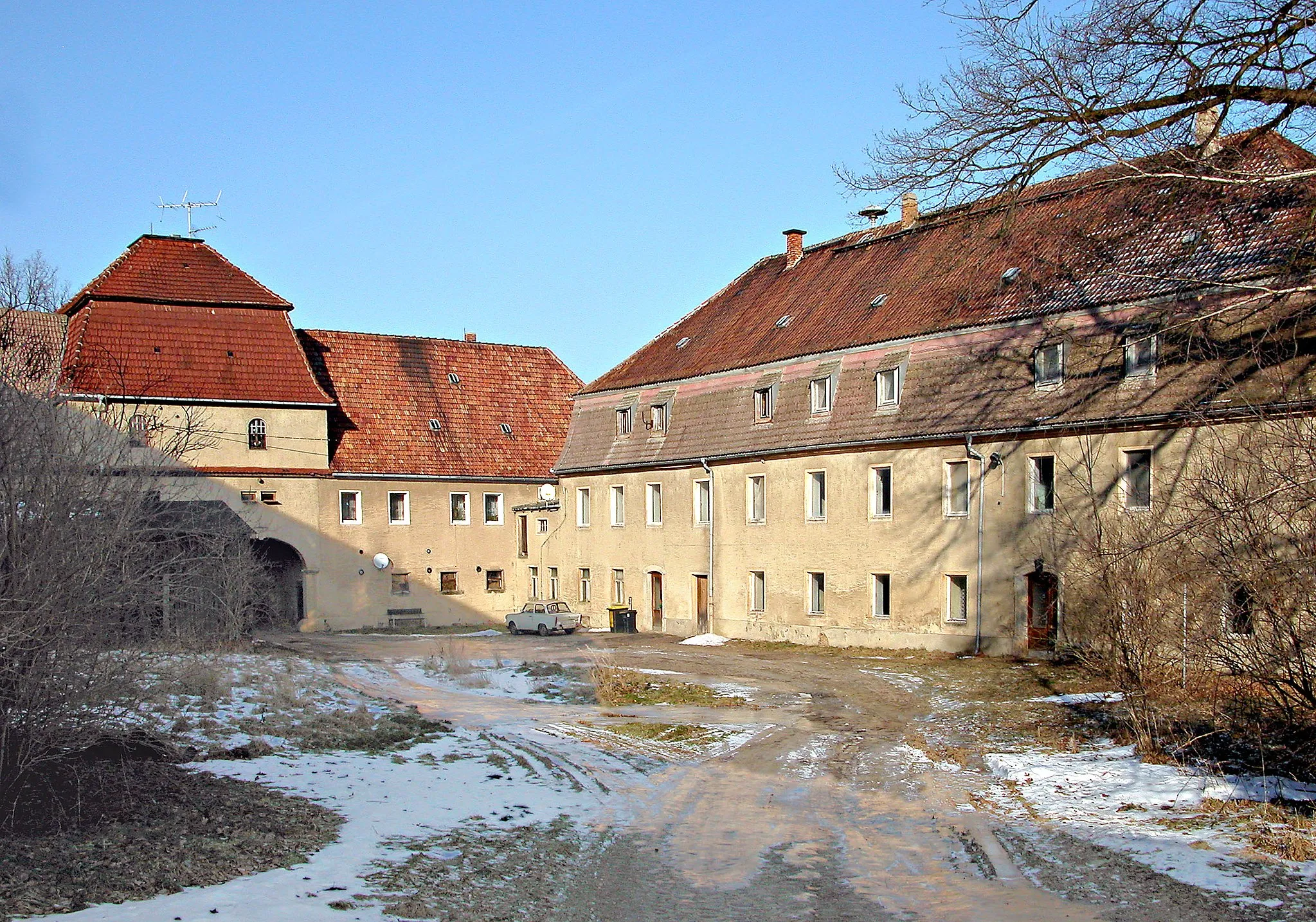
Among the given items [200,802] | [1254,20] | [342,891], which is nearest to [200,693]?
[200,802]

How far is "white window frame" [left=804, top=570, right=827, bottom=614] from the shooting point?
3222 cm

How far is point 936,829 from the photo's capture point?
11984 millimetres

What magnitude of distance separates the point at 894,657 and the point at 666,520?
37.6 feet

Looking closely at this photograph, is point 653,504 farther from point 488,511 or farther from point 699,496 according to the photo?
point 488,511

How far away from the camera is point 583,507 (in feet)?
139

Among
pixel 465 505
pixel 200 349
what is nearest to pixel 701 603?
pixel 465 505

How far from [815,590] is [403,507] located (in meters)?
17.6

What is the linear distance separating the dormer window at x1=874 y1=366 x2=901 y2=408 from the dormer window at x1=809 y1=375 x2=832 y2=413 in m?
1.72

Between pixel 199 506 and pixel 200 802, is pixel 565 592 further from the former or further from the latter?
pixel 200 802

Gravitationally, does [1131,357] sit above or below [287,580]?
above

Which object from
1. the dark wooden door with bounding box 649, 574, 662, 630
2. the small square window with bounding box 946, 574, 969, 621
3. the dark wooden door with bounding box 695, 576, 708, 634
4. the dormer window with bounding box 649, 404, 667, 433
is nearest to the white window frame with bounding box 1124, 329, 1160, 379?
the small square window with bounding box 946, 574, 969, 621

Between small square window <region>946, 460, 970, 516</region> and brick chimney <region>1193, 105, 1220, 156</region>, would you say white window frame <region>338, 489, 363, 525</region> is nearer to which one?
small square window <region>946, 460, 970, 516</region>

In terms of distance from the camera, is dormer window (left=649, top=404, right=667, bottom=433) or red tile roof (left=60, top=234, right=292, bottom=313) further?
red tile roof (left=60, top=234, right=292, bottom=313)

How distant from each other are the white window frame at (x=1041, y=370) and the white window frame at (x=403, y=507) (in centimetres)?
2439
